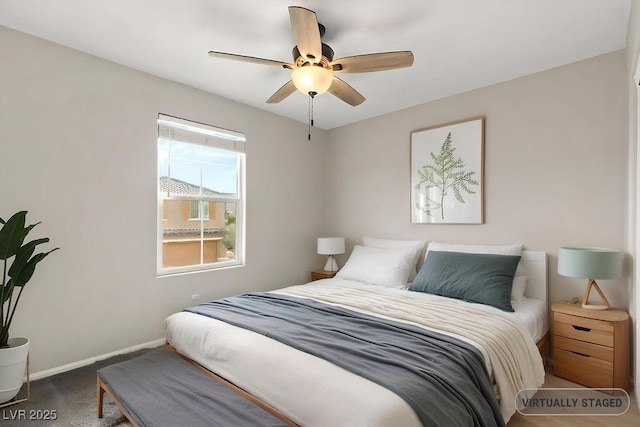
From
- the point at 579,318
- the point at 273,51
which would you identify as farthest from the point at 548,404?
the point at 273,51

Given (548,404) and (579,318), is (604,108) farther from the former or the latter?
(548,404)

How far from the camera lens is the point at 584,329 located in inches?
94.9

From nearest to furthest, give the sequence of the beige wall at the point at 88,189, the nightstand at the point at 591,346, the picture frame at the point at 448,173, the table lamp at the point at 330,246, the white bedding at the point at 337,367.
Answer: the white bedding at the point at 337,367 → the nightstand at the point at 591,346 → the beige wall at the point at 88,189 → the picture frame at the point at 448,173 → the table lamp at the point at 330,246

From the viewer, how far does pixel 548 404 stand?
2207 millimetres

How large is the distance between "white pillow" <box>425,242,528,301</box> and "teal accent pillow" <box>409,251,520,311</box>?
18cm

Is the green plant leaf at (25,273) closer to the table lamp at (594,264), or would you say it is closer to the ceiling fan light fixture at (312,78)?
the ceiling fan light fixture at (312,78)

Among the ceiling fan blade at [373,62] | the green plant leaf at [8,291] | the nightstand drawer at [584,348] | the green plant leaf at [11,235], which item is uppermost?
the ceiling fan blade at [373,62]

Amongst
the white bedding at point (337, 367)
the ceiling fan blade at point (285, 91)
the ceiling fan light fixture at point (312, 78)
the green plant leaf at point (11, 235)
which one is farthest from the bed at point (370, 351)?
the ceiling fan blade at point (285, 91)

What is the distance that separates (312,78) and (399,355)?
1.75 m

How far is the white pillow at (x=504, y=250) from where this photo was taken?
2787 mm

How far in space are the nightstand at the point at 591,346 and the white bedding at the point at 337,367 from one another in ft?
1.58

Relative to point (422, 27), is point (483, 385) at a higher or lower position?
lower

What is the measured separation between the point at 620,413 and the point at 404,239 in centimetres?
224

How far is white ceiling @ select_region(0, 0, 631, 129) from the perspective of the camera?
207cm
